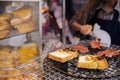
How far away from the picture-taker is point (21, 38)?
1892mm

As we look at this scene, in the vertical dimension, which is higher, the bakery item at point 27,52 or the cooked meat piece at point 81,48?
the cooked meat piece at point 81,48

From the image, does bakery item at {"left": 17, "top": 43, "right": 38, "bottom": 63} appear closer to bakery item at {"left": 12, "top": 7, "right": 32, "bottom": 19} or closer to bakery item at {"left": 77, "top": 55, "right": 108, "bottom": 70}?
bakery item at {"left": 12, "top": 7, "right": 32, "bottom": 19}

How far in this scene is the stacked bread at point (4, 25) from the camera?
1718mm

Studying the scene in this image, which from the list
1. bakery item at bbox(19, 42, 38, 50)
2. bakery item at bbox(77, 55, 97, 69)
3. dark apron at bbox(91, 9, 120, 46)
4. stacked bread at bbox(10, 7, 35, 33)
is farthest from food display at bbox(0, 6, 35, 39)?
bakery item at bbox(77, 55, 97, 69)

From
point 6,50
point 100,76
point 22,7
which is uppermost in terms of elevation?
point 22,7

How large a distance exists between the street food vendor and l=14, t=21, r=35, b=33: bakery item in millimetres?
369

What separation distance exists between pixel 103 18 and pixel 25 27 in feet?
2.08

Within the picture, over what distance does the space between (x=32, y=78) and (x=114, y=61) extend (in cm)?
44

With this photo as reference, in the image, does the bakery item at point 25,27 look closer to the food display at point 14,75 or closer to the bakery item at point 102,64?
the food display at point 14,75

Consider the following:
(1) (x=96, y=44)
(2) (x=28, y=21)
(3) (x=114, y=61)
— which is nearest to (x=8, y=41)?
(2) (x=28, y=21)

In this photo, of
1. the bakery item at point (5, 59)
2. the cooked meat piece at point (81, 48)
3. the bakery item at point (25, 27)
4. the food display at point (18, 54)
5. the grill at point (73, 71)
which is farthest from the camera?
the bakery item at point (25, 27)

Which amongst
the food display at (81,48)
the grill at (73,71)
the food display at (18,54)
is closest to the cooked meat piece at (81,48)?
the food display at (81,48)

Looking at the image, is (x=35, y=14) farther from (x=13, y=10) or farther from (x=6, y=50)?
(x=6, y=50)

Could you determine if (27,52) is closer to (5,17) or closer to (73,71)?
(5,17)
